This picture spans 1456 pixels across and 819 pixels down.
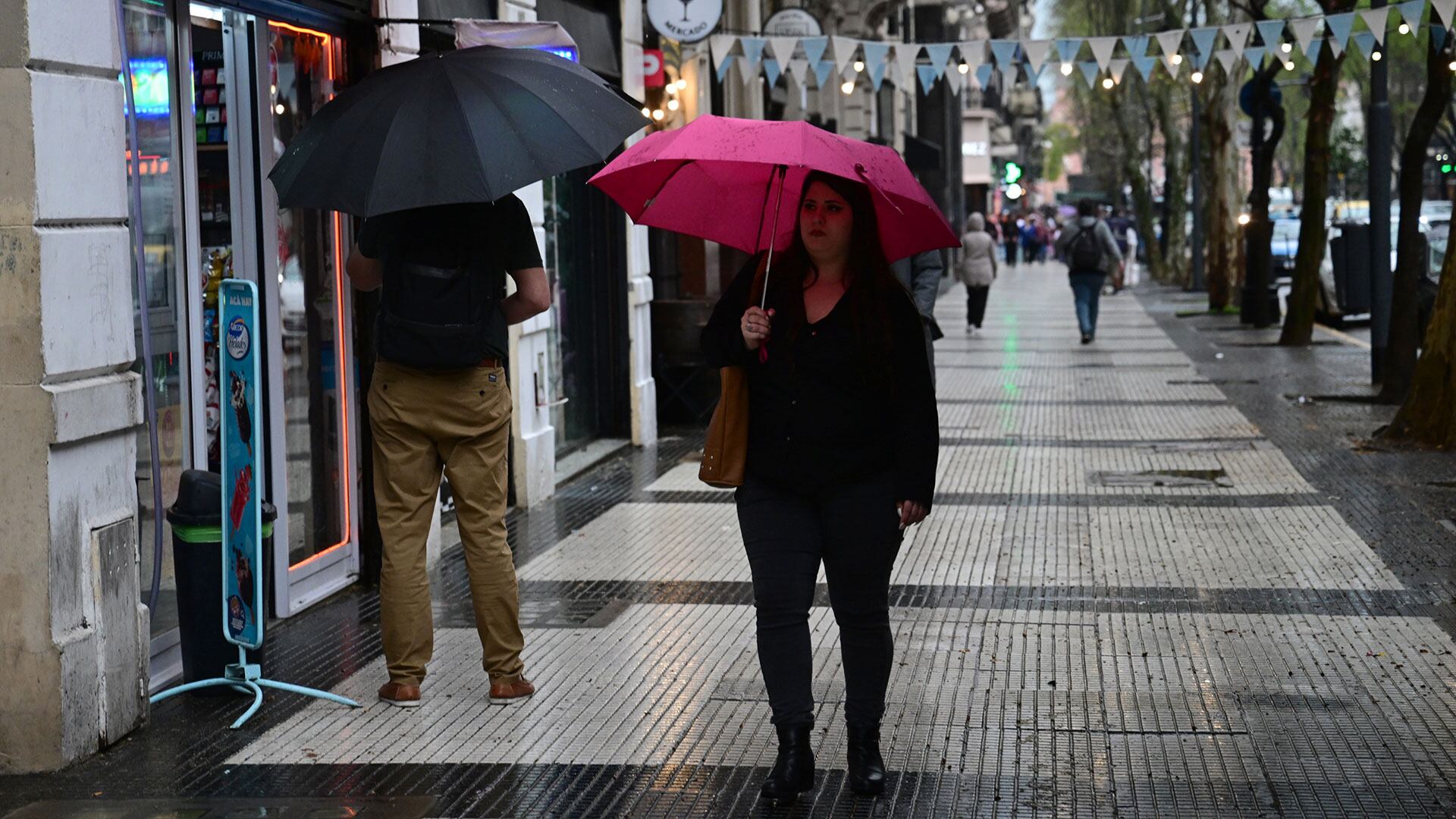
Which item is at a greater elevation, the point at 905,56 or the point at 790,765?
the point at 905,56

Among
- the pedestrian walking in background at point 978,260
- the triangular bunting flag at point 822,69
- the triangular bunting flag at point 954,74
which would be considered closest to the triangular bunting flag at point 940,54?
the triangular bunting flag at point 954,74

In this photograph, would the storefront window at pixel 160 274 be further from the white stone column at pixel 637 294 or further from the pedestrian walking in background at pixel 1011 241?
the pedestrian walking in background at pixel 1011 241

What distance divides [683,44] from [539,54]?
33.2 ft

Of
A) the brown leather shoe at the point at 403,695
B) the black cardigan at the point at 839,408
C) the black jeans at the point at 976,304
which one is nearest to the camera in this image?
the black cardigan at the point at 839,408

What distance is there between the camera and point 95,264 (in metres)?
5.74

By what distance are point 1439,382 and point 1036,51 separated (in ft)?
19.7

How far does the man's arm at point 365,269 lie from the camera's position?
20.1 ft

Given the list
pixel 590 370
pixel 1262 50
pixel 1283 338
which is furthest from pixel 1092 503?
pixel 1283 338

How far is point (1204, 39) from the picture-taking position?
16.8 m

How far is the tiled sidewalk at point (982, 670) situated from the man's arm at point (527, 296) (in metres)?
1.34

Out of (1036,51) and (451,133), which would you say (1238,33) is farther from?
(451,133)

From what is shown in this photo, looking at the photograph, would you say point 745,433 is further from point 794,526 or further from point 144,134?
point 144,134

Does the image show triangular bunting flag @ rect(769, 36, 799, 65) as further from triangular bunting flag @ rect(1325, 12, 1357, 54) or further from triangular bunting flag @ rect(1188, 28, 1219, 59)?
triangular bunting flag @ rect(1325, 12, 1357, 54)

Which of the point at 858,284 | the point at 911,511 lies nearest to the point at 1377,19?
the point at 858,284
